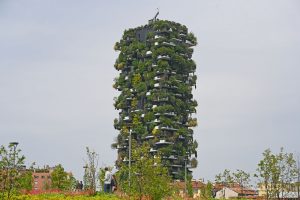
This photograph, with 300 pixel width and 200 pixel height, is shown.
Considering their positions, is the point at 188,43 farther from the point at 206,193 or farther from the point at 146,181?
the point at 146,181

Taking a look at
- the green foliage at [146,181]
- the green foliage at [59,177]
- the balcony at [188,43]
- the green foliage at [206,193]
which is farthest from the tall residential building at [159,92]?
the green foliage at [146,181]

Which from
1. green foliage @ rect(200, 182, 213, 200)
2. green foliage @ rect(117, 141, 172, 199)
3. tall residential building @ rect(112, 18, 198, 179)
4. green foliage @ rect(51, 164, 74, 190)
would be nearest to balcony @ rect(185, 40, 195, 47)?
tall residential building @ rect(112, 18, 198, 179)

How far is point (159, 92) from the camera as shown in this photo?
84.5m

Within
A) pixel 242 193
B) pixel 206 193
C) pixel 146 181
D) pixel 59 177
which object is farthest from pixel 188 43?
pixel 146 181

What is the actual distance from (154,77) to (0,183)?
6460 cm

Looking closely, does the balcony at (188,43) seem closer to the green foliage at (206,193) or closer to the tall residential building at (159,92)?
the tall residential building at (159,92)

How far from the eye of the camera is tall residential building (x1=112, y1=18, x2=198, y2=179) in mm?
82250

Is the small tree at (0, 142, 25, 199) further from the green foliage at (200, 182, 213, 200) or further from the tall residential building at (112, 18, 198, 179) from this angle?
the tall residential building at (112, 18, 198, 179)

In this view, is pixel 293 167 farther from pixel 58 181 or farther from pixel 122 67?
pixel 122 67

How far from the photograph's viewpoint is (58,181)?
52.3 meters

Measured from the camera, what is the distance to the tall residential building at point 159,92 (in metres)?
82.2

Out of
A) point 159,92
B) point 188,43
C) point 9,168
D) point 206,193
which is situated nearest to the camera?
point 9,168

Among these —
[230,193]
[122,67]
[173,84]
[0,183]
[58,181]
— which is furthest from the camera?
[122,67]

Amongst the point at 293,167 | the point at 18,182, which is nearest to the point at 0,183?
the point at 18,182
